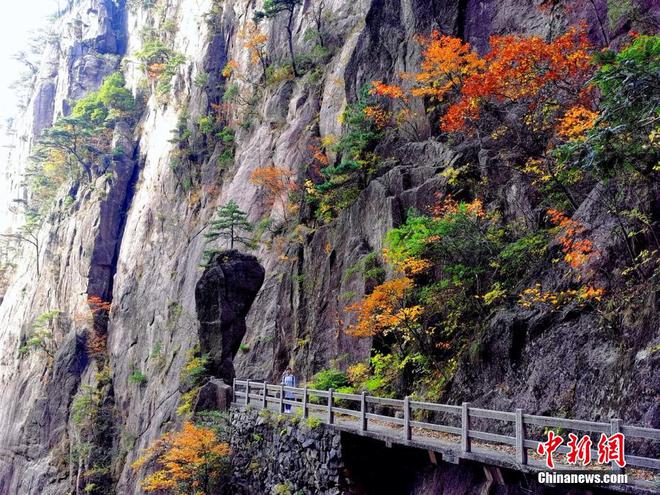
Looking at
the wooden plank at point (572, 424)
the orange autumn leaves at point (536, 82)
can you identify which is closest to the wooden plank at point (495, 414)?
the wooden plank at point (572, 424)

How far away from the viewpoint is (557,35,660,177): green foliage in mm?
8130

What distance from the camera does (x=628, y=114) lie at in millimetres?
8641

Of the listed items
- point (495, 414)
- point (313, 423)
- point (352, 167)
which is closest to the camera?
point (495, 414)

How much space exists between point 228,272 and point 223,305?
1.46m

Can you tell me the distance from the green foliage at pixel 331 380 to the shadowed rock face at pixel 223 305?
6.50m

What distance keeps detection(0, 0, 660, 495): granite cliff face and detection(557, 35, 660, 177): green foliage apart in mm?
1865

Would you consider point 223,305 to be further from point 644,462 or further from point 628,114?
point 644,462

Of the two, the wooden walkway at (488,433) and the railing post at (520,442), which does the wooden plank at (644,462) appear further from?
the railing post at (520,442)

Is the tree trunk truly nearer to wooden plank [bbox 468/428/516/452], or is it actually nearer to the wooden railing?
the wooden railing

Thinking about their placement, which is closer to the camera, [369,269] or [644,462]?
[644,462]

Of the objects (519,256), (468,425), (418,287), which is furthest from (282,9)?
(468,425)

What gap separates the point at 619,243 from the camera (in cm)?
1030

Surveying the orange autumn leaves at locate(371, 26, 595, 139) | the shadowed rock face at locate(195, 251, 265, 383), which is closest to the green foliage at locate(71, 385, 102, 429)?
the shadowed rock face at locate(195, 251, 265, 383)

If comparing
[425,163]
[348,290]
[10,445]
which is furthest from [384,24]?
[10,445]
